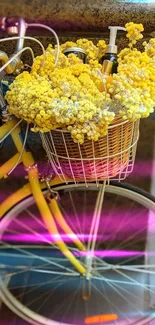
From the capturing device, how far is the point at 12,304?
1674mm

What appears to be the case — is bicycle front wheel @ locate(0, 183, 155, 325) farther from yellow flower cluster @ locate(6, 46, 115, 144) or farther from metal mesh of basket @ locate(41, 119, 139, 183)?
yellow flower cluster @ locate(6, 46, 115, 144)

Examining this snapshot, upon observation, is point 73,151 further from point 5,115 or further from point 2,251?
point 2,251

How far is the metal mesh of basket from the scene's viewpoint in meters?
1.16

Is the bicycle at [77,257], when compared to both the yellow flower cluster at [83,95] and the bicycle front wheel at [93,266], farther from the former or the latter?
the yellow flower cluster at [83,95]

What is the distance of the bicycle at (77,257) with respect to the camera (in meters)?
1.54

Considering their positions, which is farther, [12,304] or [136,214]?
[136,214]

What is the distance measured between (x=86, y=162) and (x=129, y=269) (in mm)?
821

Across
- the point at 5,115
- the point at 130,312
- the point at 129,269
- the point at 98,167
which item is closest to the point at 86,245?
the point at 129,269

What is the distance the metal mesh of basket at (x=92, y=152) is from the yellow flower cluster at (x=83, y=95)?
6 centimetres

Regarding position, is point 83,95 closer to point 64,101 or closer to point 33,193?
point 64,101

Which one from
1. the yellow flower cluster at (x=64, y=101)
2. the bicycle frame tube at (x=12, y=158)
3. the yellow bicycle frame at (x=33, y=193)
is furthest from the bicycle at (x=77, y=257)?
the yellow flower cluster at (x=64, y=101)

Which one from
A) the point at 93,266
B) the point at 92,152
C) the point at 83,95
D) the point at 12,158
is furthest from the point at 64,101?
the point at 93,266

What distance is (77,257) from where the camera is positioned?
1.68m

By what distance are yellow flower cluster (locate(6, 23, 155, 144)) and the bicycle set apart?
1.44 ft
